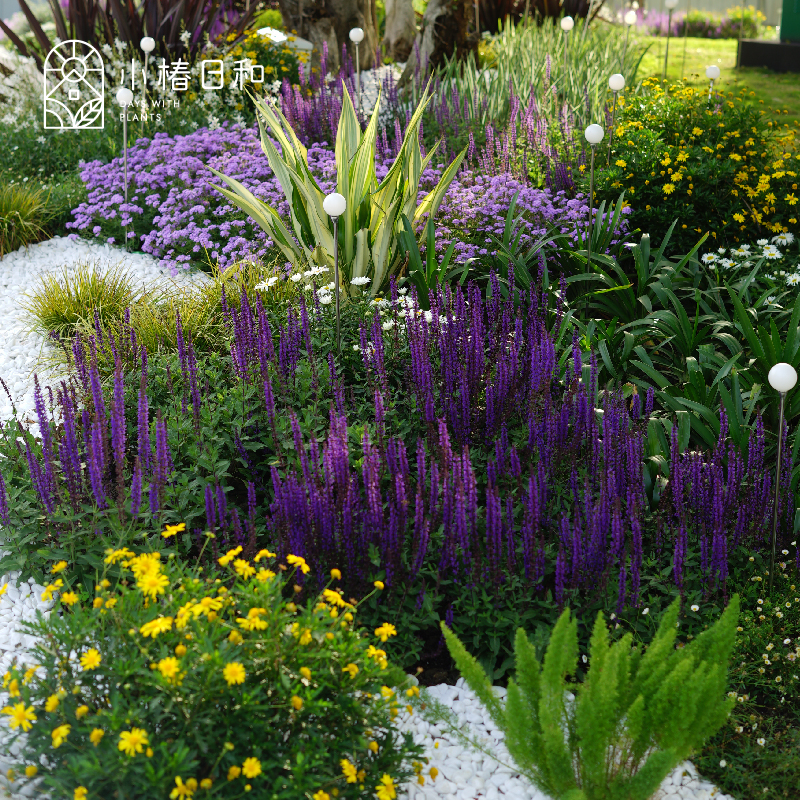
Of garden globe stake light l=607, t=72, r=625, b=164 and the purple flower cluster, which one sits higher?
garden globe stake light l=607, t=72, r=625, b=164

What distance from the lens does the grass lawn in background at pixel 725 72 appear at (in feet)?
38.5

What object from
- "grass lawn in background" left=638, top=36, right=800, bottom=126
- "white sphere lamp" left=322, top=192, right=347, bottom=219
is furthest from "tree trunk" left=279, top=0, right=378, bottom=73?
"white sphere lamp" left=322, top=192, right=347, bottom=219

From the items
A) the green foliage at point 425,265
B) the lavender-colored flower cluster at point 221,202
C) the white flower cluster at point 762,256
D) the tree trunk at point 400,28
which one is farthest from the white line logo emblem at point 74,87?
the white flower cluster at point 762,256

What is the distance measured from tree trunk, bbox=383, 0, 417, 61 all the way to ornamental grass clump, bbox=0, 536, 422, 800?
1099 cm

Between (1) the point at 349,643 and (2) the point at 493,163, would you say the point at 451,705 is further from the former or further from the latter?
(2) the point at 493,163

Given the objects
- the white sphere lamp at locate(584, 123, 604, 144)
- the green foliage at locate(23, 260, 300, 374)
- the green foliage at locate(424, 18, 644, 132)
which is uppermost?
the green foliage at locate(424, 18, 644, 132)

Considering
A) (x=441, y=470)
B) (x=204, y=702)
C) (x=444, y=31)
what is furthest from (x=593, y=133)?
(x=444, y=31)

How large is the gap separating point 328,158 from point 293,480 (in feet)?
13.4

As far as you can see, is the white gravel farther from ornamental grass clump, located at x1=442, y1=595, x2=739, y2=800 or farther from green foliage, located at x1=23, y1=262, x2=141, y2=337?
green foliage, located at x1=23, y1=262, x2=141, y2=337

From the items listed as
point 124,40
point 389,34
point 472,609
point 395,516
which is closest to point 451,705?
point 472,609

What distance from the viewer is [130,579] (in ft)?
10.1

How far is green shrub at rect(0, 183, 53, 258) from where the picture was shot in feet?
19.3

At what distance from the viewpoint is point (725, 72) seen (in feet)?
45.5

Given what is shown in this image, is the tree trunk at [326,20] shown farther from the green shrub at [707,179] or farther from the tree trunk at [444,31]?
the green shrub at [707,179]
